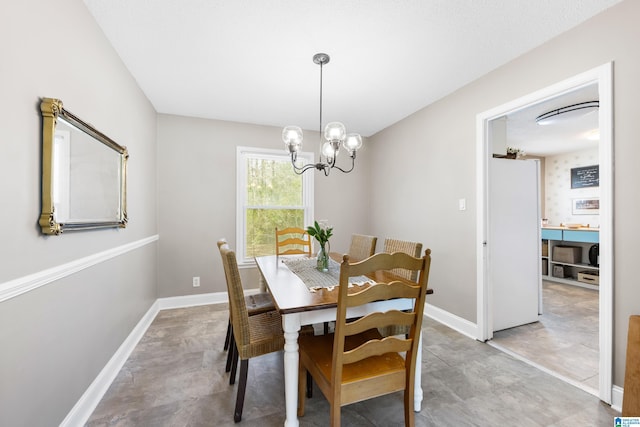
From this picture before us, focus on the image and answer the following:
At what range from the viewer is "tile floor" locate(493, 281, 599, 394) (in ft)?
6.84

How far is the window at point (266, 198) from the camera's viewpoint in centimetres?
381

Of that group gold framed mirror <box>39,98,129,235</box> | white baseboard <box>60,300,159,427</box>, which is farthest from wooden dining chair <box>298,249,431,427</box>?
gold framed mirror <box>39,98,129,235</box>

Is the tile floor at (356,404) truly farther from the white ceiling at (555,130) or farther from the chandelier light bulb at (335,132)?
the white ceiling at (555,130)

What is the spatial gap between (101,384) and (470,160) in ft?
11.5

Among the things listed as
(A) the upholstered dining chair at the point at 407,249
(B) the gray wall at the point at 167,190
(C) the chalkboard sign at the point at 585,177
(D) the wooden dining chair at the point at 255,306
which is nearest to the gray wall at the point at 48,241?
(B) the gray wall at the point at 167,190

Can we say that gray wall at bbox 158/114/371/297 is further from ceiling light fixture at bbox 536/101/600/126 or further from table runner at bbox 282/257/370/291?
ceiling light fixture at bbox 536/101/600/126

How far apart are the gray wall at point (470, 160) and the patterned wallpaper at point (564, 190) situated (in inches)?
159

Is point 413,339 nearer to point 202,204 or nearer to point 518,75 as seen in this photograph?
point 518,75

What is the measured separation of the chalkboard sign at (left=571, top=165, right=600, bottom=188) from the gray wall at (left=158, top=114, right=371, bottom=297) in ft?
18.5

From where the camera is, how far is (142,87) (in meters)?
2.77

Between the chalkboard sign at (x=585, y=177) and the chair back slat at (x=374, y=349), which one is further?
the chalkboard sign at (x=585, y=177)

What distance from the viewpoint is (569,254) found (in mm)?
4789

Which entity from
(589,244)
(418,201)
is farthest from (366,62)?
(589,244)

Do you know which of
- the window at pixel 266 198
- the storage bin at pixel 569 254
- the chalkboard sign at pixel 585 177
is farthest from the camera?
the chalkboard sign at pixel 585 177
